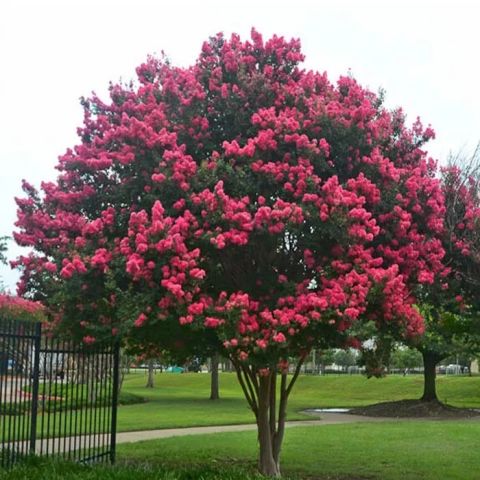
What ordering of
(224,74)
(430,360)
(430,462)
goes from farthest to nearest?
(430,360) → (430,462) → (224,74)

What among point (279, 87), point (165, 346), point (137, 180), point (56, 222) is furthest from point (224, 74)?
point (165, 346)

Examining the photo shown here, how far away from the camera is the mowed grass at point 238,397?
917 inches

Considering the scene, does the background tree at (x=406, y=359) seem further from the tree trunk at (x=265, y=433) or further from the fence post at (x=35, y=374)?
the fence post at (x=35, y=374)

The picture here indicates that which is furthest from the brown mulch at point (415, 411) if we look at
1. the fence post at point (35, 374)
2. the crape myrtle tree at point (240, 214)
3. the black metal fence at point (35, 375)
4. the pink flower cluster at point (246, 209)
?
the fence post at point (35, 374)

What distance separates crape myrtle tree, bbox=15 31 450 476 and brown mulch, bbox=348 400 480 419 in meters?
17.3

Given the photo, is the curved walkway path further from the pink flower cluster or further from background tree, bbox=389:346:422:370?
background tree, bbox=389:346:422:370

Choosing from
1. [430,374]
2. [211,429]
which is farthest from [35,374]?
[430,374]

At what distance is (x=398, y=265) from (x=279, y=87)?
299 centimetres

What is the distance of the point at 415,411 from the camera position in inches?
1093

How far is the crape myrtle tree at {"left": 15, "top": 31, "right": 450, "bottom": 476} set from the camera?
28.5 feet

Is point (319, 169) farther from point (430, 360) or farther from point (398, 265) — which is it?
point (430, 360)

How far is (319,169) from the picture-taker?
31.8 ft

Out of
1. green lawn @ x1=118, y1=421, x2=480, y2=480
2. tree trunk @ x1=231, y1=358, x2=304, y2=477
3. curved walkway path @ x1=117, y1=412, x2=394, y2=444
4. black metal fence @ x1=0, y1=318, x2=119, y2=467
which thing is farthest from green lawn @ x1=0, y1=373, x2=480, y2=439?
tree trunk @ x1=231, y1=358, x2=304, y2=477

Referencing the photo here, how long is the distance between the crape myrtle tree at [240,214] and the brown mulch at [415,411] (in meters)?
17.3
